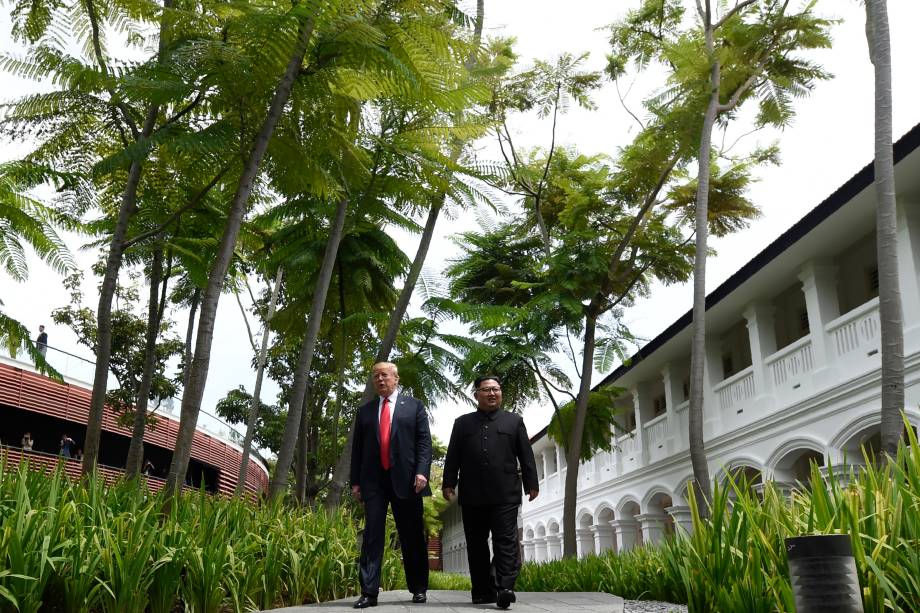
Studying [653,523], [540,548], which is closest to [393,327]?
[653,523]

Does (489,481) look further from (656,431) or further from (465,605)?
(656,431)

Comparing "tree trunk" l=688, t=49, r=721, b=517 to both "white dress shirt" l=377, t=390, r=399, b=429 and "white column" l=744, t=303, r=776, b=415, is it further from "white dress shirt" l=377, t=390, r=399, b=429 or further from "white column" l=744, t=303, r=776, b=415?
"white dress shirt" l=377, t=390, r=399, b=429

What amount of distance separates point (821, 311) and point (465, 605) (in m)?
11.2

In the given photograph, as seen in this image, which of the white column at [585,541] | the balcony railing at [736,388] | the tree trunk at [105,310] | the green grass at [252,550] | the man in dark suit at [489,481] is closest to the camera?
the green grass at [252,550]

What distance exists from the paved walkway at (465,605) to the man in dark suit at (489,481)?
0.23m

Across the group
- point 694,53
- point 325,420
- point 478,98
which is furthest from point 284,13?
point 325,420

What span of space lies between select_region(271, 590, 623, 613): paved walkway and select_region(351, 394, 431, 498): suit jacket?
33.2 inches

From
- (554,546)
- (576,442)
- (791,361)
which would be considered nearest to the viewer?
(791,361)

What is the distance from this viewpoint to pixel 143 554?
15.6ft

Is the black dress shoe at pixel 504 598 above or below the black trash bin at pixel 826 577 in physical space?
below

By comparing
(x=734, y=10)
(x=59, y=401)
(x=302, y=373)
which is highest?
(x=734, y=10)

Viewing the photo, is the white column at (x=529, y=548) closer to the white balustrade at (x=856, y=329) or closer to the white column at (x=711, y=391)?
the white column at (x=711, y=391)

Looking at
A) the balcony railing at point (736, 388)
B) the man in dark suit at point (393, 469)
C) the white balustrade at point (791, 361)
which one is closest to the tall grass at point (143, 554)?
the man in dark suit at point (393, 469)

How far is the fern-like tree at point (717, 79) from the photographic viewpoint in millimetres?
14055
